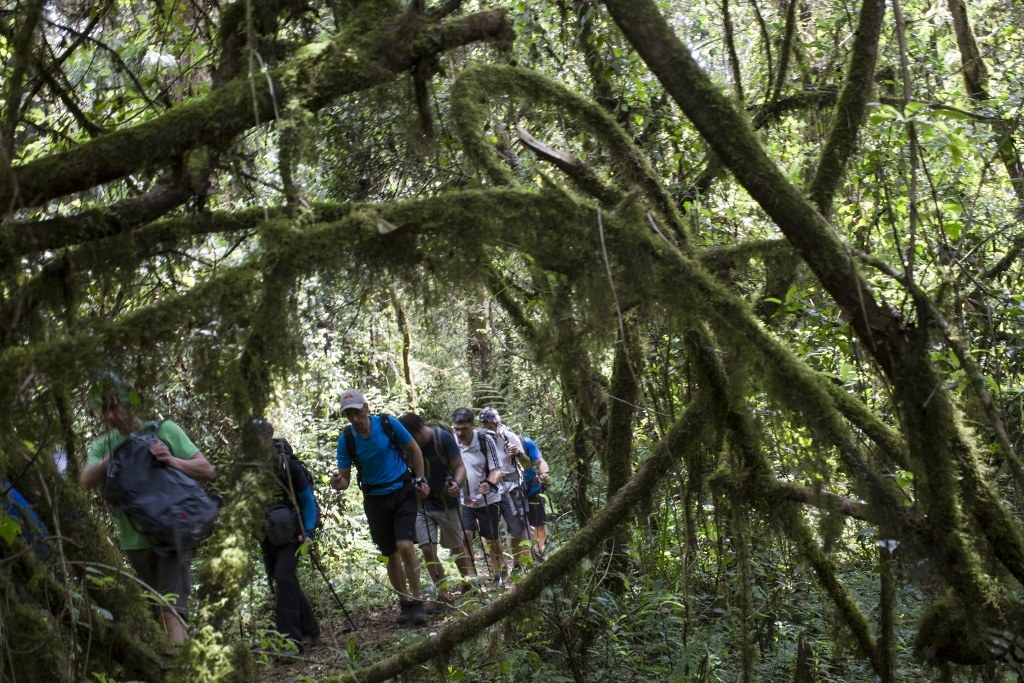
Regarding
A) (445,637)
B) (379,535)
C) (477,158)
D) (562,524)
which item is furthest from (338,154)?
(562,524)

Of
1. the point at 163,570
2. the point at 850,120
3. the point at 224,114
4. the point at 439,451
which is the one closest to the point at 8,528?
the point at 224,114

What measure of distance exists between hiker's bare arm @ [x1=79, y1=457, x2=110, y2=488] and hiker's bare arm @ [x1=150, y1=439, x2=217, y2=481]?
31 cm

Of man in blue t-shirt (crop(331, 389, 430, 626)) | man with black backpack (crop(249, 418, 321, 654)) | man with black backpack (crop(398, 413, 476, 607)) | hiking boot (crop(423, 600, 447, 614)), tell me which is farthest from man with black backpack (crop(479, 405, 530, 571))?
man with black backpack (crop(249, 418, 321, 654))

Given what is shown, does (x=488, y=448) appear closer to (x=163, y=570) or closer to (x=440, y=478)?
(x=440, y=478)

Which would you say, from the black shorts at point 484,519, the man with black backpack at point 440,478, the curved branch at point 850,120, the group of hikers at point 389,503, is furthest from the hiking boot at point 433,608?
the curved branch at point 850,120

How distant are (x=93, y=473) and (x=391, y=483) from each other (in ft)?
7.52

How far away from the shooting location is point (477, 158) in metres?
4.56

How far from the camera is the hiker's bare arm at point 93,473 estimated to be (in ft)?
17.3

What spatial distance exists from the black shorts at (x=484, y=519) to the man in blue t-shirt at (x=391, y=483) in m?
0.83

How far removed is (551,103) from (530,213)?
1.26 m

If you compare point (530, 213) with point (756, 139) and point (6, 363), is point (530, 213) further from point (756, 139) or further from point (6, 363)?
point (6, 363)

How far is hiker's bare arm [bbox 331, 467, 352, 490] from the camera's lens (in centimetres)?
678

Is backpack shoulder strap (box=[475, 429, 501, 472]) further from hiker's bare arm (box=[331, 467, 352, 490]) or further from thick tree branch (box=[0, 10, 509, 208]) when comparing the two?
thick tree branch (box=[0, 10, 509, 208])

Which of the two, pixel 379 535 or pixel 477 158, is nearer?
pixel 477 158
